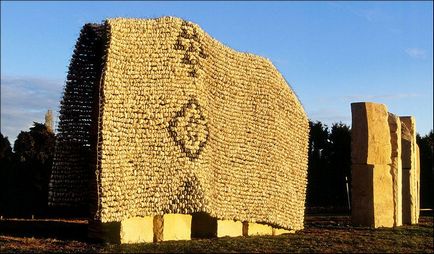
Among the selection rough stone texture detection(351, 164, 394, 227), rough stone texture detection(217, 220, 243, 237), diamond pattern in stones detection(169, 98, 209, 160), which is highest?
diamond pattern in stones detection(169, 98, 209, 160)

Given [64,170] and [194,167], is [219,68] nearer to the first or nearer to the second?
[194,167]

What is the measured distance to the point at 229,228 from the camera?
1478 centimetres

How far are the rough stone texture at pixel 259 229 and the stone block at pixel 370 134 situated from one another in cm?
346

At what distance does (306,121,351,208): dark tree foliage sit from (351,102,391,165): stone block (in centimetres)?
983

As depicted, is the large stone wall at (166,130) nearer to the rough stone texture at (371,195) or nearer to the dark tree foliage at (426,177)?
the rough stone texture at (371,195)

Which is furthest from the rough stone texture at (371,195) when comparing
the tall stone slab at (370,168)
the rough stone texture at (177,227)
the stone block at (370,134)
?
the rough stone texture at (177,227)

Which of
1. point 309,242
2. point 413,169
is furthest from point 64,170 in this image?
point 413,169

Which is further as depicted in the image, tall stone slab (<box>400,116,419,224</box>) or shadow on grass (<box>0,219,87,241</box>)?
tall stone slab (<box>400,116,419,224</box>)

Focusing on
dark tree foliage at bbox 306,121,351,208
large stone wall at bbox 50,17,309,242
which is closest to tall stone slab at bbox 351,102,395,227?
large stone wall at bbox 50,17,309,242

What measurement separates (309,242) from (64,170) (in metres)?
5.37

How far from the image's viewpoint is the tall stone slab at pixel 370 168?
58.2 feet

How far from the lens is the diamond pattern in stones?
43.9 feet

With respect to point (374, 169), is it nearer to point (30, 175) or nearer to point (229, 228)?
point (229, 228)

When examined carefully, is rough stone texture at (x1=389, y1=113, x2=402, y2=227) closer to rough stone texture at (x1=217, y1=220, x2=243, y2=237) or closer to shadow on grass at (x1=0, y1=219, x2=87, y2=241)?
rough stone texture at (x1=217, y1=220, x2=243, y2=237)
